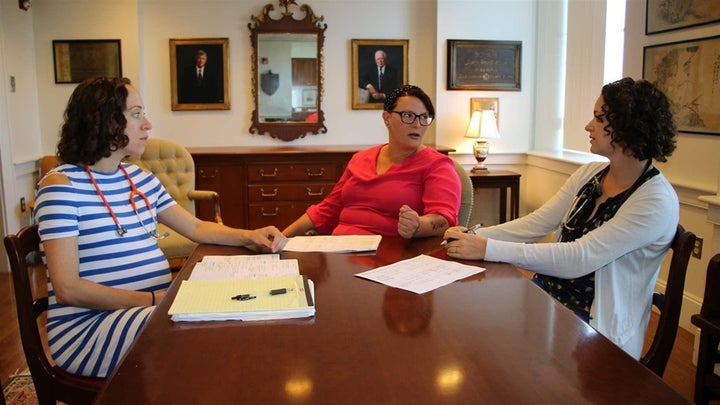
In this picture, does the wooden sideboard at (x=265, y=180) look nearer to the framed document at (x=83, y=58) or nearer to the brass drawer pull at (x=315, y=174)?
the brass drawer pull at (x=315, y=174)

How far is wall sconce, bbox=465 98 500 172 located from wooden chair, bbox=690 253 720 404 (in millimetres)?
3255

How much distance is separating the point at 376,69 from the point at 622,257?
366 cm

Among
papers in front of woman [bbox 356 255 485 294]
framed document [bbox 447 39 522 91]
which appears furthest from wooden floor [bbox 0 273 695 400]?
framed document [bbox 447 39 522 91]

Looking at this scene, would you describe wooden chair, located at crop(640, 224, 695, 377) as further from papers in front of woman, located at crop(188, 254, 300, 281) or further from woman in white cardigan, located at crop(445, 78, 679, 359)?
papers in front of woman, located at crop(188, 254, 300, 281)

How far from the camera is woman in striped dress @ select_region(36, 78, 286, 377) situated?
1.51 meters

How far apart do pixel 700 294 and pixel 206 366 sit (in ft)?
9.35

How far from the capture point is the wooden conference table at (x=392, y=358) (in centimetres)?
90

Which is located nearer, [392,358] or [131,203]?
[392,358]

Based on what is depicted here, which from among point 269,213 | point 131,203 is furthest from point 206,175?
point 131,203

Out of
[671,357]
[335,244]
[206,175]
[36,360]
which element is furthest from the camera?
[206,175]

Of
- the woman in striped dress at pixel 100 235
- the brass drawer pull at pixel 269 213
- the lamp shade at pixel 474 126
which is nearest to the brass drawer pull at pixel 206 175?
the brass drawer pull at pixel 269 213

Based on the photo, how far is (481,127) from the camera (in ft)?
15.9

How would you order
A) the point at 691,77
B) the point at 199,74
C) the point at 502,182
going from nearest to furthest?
1. the point at 691,77
2. the point at 502,182
3. the point at 199,74

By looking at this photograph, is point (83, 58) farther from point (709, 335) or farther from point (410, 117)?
point (709, 335)
